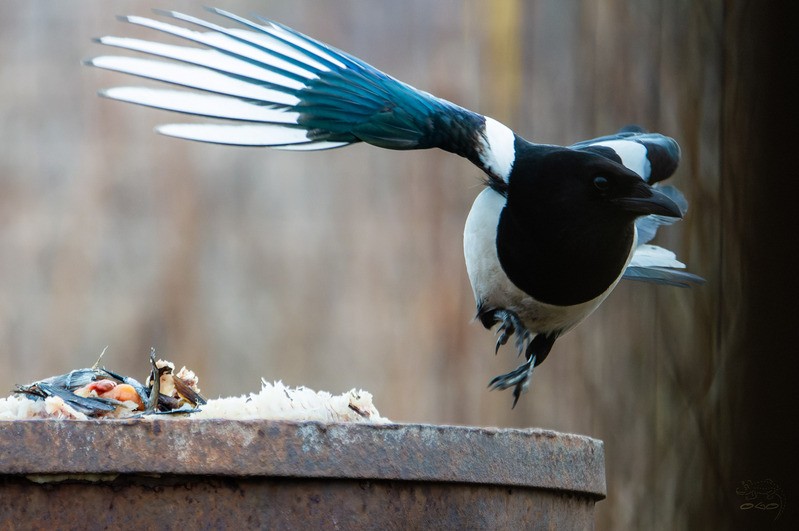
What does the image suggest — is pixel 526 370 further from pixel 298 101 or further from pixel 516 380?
pixel 298 101

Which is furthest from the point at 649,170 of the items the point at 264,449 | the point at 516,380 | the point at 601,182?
the point at 264,449

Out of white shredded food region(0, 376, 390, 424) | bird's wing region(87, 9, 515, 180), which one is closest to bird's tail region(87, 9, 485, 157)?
bird's wing region(87, 9, 515, 180)

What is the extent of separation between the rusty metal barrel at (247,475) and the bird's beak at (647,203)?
535 mm

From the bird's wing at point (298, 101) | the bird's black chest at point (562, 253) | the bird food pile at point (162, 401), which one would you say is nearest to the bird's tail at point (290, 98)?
the bird's wing at point (298, 101)

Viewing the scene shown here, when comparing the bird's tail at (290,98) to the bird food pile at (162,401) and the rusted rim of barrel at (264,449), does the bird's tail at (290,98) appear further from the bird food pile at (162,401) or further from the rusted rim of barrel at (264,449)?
the rusted rim of barrel at (264,449)

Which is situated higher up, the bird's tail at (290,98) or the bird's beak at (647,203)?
the bird's tail at (290,98)

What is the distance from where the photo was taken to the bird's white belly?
1453 mm

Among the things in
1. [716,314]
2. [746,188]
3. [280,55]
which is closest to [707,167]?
[746,188]

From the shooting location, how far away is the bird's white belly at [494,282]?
145 cm

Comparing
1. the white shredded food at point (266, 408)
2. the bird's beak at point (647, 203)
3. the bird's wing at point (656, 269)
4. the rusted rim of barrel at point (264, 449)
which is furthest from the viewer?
the bird's wing at point (656, 269)

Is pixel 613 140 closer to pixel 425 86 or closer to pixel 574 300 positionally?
pixel 574 300

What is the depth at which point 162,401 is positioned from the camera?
1044mm

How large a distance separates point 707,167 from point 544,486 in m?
1.47

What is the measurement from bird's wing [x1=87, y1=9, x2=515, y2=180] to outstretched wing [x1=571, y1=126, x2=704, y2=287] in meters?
0.16
